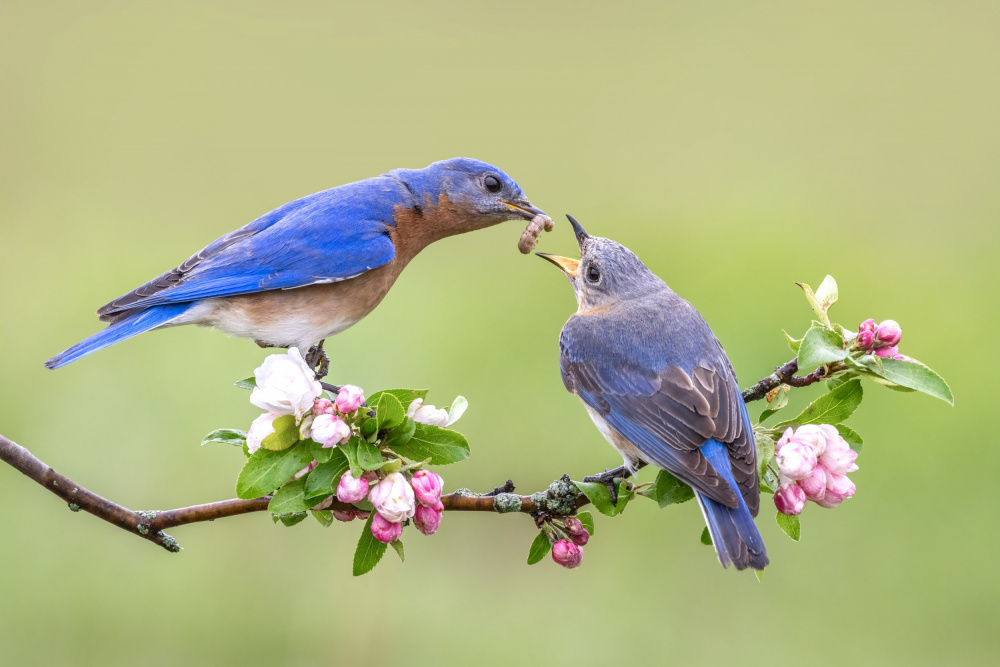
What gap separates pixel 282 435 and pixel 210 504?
0.33 m

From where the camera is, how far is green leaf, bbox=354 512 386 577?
2664mm

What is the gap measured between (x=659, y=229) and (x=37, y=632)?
17.2ft

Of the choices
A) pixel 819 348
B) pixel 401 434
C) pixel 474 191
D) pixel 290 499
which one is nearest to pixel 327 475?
pixel 290 499

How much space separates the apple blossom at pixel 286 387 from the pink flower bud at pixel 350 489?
0.19m

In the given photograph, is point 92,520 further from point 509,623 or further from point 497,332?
point 497,332

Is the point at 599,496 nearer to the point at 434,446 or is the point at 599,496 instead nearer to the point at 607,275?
the point at 434,446

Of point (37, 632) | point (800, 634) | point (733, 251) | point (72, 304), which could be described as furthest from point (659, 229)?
point (37, 632)

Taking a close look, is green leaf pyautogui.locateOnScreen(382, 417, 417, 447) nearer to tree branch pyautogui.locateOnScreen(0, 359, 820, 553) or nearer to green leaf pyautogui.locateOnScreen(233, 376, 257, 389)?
tree branch pyautogui.locateOnScreen(0, 359, 820, 553)

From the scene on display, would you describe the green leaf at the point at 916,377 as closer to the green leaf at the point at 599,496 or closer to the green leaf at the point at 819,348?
the green leaf at the point at 819,348

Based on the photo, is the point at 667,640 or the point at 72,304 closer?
the point at 667,640

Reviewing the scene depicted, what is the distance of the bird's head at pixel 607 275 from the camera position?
401cm

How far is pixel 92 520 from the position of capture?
560 cm

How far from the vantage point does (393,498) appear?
2.44 metres

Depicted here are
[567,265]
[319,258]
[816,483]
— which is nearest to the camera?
[816,483]
